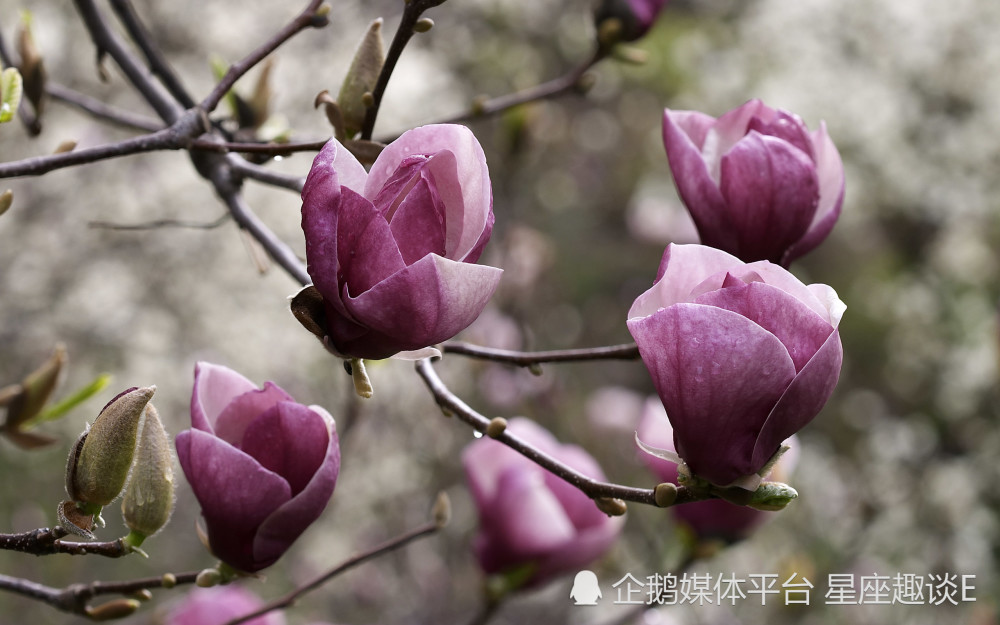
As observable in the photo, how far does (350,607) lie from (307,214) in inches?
82.6

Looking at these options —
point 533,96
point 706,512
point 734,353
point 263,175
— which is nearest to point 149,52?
point 263,175

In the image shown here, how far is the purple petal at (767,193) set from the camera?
515 millimetres

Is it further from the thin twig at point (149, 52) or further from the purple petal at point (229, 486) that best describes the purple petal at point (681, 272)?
the thin twig at point (149, 52)

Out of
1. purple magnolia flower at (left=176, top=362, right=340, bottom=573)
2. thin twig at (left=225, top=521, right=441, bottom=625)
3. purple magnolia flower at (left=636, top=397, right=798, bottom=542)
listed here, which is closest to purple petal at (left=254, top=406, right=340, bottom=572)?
purple magnolia flower at (left=176, top=362, right=340, bottom=573)

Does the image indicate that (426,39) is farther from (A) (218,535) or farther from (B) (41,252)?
(A) (218,535)

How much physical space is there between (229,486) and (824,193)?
39 cm

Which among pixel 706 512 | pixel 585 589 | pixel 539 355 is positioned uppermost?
pixel 539 355

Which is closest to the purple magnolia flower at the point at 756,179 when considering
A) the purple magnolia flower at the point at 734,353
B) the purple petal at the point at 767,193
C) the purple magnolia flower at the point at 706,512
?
the purple petal at the point at 767,193

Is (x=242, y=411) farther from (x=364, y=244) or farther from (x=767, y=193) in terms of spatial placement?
(x=767, y=193)

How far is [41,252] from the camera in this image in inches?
88.7

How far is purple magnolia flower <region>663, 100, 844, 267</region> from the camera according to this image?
517 millimetres

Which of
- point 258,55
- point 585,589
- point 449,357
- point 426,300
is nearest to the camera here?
point 426,300

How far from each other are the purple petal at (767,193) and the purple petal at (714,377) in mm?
162

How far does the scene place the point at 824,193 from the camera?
0.56m
